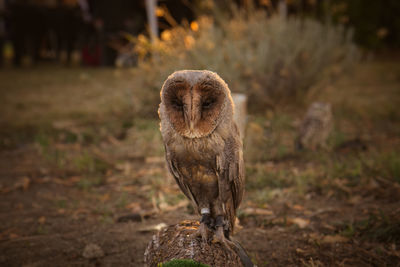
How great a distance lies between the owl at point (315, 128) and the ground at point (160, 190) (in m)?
0.16

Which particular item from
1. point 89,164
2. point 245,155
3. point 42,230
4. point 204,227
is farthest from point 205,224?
point 89,164

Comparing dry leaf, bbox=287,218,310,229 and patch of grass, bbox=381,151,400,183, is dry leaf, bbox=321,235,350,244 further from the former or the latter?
patch of grass, bbox=381,151,400,183

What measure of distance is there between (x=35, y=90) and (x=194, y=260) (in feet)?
29.5

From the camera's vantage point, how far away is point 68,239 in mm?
2900

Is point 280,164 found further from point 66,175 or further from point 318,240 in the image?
point 66,175

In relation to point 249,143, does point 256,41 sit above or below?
above

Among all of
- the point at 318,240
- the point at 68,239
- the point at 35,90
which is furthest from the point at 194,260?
the point at 35,90

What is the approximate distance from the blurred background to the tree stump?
0.47 m

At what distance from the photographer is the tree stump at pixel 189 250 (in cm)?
206

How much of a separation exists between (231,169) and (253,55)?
420 centimetres

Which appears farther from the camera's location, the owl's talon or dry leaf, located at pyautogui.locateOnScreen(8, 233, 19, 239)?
dry leaf, located at pyautogui.locateOnScreen(8, 233, 19, 239)

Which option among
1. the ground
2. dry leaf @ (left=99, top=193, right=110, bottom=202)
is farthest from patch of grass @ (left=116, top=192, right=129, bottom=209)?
dry leaf @ (left=99, top=193, right=110, bottom=202)

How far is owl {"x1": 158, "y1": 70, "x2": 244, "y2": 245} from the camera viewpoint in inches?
72.9

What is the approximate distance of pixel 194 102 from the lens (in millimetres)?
1834
